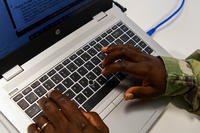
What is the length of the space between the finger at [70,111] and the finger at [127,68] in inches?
6.0

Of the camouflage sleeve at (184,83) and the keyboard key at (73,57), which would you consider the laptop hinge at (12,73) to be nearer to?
the keyboard key at (73,57)

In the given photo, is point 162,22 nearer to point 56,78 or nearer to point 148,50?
point 148,50

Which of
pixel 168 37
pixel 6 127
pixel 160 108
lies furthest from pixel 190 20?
pixel 6 127

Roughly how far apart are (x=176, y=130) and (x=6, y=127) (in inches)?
13.9

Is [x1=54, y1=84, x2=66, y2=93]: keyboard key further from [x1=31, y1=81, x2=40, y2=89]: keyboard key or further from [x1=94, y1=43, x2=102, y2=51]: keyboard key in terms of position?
[x1=94, y1=43, x2=102, y2=51]: keyboard key

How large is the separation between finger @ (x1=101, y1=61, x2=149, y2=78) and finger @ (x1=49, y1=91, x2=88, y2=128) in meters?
0.15

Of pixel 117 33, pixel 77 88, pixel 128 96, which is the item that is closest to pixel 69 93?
pixel 77 88

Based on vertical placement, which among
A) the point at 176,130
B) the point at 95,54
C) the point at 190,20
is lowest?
the point at 176,130

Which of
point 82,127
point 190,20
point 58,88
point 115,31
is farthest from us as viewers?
point 190,20

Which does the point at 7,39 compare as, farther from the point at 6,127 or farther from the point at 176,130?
the point at 176,130

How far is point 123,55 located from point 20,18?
24 cm

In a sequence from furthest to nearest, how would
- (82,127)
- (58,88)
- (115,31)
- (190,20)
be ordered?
1. (190,20)
2. (115,31)
3. (58,88)
4. (82,127)

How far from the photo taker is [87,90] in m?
0.64

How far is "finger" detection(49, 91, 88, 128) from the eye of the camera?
1.70 feet
